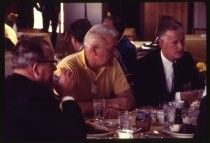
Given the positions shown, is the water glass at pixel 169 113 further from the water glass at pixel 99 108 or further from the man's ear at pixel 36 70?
the man's ear at pixel 36 70

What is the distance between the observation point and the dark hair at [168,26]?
257 cm

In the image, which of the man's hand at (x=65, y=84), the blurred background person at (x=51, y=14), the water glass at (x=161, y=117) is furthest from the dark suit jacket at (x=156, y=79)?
the blurred background person at (x=51, y=14)

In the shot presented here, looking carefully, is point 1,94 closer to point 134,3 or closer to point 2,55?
point 2,55

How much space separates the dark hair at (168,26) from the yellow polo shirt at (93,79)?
0.80 ft

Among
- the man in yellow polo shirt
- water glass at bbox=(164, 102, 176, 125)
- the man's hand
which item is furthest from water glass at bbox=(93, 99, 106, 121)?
water glass at bbox=(164, 102, 176, 125)

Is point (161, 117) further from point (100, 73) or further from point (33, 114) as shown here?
point (33, 114)

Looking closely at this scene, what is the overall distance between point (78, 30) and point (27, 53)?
318 mm

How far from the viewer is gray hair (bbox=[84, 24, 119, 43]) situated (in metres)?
2.53

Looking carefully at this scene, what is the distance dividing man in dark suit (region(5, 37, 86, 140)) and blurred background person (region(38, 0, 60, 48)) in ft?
0.48

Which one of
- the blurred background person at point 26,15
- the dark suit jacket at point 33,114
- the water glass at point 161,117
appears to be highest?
the blurred background person at point 26,15

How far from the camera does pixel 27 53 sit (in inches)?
85.7

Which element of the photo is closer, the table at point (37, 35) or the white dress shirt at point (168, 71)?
the table at point (37, 35)

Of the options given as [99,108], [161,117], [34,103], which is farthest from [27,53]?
[161,117]

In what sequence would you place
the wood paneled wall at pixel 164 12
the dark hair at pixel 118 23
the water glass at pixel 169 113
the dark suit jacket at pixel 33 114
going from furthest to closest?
the dark hair at pixel 118 23, the water glass at pixel 169 113, the wood paneled wall at pixel 164 12, the dark suit jacket at pixel 33 114
